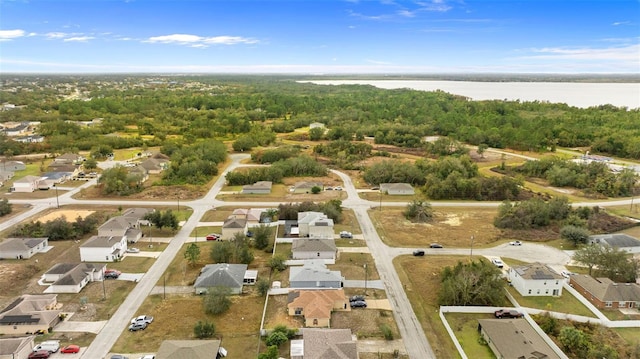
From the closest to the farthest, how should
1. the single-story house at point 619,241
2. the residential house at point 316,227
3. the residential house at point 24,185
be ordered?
the single-story house at point 619,241
the residential house at point 316,227
the residential house at point 24,185

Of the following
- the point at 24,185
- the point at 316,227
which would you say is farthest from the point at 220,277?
the point at 24,185

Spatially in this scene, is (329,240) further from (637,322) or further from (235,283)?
(637,322)

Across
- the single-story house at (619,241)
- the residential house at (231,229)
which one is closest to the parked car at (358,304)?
the residential house at (231,229)

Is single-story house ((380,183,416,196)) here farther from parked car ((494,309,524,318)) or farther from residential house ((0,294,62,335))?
Result: residential house ((0,294,62,335))

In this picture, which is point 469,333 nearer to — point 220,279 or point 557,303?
point 557,303

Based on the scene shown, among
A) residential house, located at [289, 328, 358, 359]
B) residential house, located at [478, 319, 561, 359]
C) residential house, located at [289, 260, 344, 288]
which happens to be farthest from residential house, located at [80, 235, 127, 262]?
residential house, located at [478, 319, 561, 359]

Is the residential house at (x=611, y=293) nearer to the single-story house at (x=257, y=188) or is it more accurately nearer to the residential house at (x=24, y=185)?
the single-story house at (x=257, y=188)
